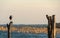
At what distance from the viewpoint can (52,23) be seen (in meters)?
8.35

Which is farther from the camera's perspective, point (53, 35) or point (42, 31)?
point (42, 31)

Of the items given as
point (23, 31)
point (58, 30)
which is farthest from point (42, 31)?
point (58, 30)

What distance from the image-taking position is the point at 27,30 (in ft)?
145

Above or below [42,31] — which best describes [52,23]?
above

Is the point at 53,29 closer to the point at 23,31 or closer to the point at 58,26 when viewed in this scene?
the point at 58,26

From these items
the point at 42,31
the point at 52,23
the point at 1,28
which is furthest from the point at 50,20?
the point at 1,28

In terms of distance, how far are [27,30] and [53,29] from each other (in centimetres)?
3583

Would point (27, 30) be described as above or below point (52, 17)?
below

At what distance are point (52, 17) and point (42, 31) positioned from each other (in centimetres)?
3062

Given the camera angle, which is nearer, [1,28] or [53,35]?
[53,35]

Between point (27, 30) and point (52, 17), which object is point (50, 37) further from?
point (27, 30)

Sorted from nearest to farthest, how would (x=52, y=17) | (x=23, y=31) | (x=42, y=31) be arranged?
(x=52, y=17) < (x=42, y=31) < (x=23, y=31)

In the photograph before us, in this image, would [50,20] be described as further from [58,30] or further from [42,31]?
[42,31]

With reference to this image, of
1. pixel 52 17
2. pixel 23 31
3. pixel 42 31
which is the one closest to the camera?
pixel 52 17
